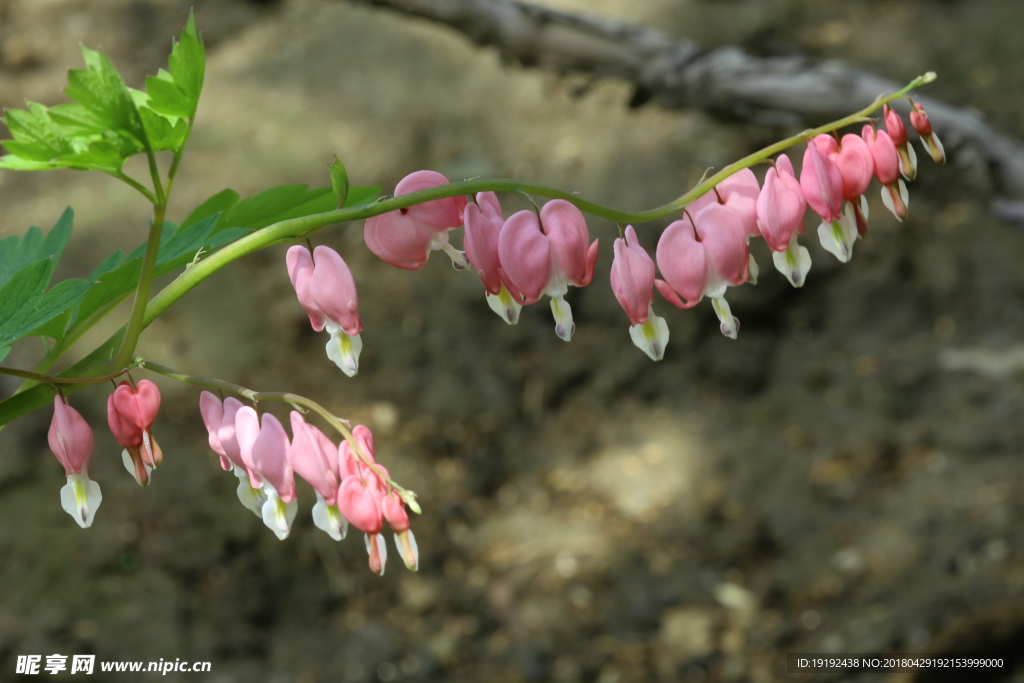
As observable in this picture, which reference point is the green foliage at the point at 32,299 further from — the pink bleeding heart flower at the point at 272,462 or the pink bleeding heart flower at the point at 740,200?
the pink bleeding heart flower at the point at 740,200

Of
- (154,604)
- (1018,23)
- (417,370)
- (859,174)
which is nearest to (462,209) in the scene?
(859,174)

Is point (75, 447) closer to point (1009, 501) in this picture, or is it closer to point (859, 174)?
point (859, 174)

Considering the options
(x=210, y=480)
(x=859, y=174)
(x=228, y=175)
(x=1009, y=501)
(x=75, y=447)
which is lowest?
(x=75, y=447)

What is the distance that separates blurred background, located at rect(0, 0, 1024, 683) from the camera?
243 cm

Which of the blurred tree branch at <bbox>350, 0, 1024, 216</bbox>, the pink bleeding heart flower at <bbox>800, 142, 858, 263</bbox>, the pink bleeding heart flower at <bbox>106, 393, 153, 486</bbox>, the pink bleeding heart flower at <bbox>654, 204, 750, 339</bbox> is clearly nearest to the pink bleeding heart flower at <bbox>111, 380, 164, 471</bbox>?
the pink bleeding heart flower at <bbox>106, 393, 153, 486</bbox>

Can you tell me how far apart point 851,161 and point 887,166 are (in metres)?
0.04

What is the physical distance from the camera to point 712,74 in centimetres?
220

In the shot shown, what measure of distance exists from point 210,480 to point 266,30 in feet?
6.67

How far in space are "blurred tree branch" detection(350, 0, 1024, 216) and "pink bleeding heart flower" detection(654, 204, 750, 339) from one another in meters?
1.47

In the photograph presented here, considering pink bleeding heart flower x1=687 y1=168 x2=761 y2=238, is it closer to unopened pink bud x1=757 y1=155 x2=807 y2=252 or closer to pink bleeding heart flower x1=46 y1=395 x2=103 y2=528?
A: unopened pink bud x1=757 y1=155 x2=807 y2=252

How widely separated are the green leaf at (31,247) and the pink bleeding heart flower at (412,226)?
1.20 feet

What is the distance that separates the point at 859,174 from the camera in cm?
78

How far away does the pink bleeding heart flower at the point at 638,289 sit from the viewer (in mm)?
744

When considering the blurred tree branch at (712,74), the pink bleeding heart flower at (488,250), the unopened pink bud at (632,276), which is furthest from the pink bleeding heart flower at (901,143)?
the blurred tree branch at (712,74)
